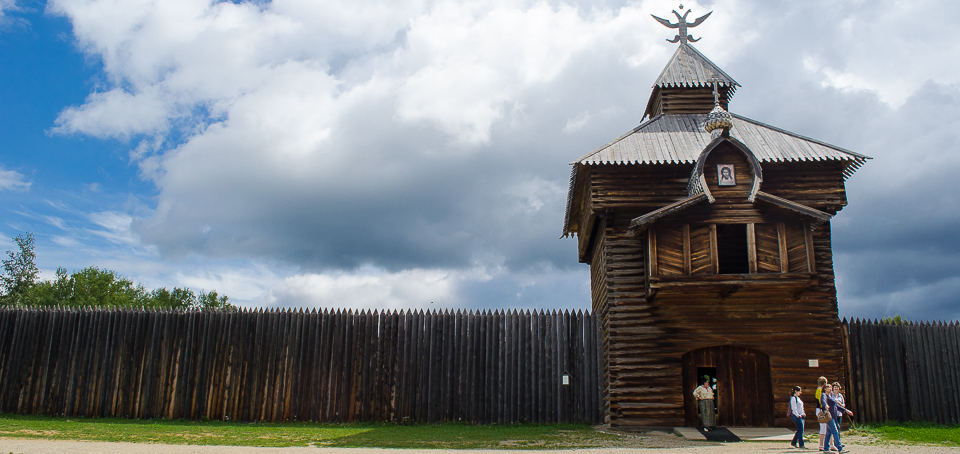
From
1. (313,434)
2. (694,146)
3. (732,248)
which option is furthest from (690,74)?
(313,434)

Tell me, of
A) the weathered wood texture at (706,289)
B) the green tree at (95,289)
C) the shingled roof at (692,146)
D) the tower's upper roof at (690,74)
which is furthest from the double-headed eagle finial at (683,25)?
the green tree at (95,289)

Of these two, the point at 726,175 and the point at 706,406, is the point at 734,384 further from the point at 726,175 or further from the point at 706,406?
the point at 726,175

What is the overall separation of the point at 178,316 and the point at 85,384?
3.20 metres

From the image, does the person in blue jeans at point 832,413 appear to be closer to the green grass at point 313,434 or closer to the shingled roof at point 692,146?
the green grass at point 313,434

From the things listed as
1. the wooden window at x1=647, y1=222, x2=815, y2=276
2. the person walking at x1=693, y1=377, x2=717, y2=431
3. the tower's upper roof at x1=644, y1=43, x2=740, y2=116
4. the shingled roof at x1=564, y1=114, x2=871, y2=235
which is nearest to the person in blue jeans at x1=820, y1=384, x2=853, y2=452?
the person walking at x1=693, y1=377, x2=717, y2=431

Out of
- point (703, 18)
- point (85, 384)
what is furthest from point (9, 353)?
point (703, 18)

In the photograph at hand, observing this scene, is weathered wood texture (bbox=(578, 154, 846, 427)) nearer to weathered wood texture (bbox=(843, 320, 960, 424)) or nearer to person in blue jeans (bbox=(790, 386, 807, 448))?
weathered wood texture (bbox=(843, 320, 960, 424))

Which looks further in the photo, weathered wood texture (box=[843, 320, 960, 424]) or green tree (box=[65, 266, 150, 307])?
green tree (box=[65, 266, 150, 307])

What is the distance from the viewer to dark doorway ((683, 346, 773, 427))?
1602cm

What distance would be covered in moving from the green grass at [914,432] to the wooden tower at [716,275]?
60.2 inches

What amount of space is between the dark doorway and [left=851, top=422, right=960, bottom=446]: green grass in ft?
7.15

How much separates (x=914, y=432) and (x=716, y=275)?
5.91 metres

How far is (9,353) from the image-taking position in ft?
60.9

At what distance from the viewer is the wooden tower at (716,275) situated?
1541cm
